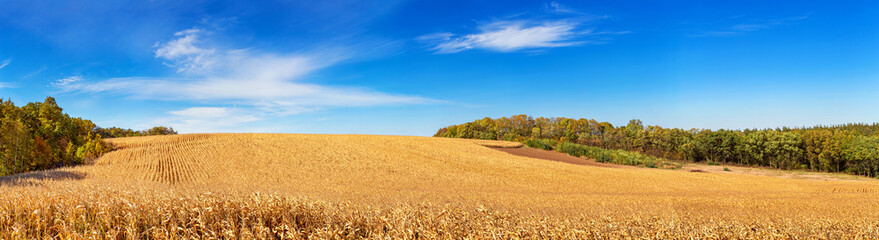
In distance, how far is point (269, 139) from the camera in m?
52.8

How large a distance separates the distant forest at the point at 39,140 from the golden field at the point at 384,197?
2.84m

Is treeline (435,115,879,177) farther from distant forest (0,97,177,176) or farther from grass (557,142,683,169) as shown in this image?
distant forest (0,97,177,176)

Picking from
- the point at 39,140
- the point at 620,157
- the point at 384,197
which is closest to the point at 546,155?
the point at 620,157

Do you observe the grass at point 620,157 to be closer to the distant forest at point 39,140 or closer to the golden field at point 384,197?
the golden field at point 384,197

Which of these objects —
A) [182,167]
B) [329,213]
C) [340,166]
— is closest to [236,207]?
[329,213]

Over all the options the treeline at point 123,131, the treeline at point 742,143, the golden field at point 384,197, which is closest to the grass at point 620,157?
the golden field at point 384,197

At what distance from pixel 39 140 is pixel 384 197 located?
37017 mm

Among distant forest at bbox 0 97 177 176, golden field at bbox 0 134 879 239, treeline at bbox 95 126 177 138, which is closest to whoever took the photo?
golden field at bbox 0 134 879 239

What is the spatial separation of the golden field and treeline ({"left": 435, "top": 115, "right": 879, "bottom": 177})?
33.6m

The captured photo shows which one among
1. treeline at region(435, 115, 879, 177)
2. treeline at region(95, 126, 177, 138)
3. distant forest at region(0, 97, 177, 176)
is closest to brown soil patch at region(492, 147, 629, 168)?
treeline at region(435, 115, 879, 177)

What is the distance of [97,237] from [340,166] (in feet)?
99.5

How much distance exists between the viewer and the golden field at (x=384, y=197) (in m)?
5.64

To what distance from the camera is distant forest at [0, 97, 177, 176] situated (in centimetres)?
3212

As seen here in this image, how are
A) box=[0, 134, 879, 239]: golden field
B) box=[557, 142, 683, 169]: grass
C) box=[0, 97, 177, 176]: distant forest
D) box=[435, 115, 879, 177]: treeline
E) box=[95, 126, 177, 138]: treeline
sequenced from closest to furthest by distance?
1. box=[0, 134, 879, 239]: golden field
2. box=[0, 97, 177, 176]: distant forest
3. box=[557, 142, 683, 169]: grass
4. box=[435, 115, 879, 177]: treeline
5. box=[95, 126, 177, 138]: treeline
